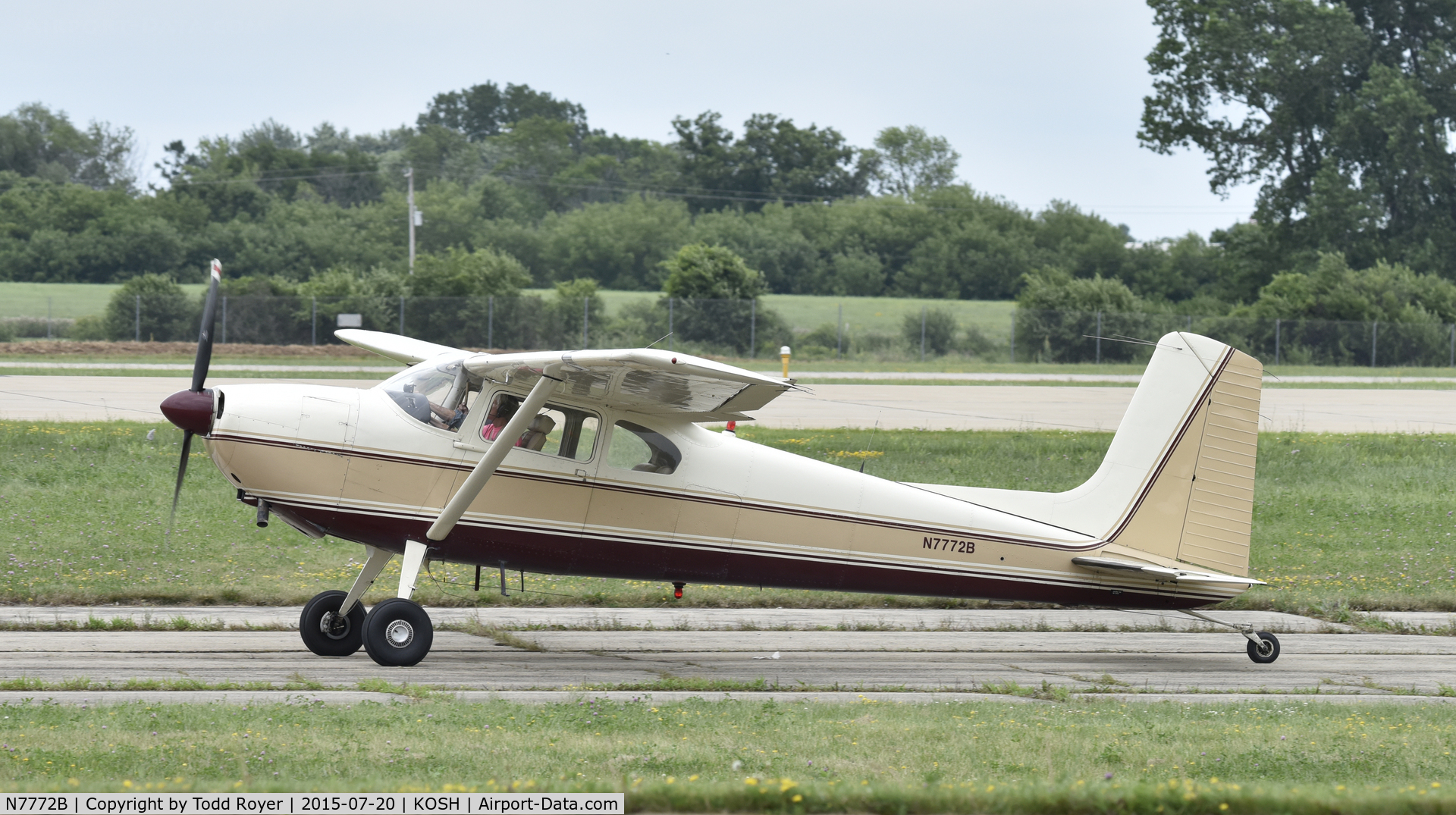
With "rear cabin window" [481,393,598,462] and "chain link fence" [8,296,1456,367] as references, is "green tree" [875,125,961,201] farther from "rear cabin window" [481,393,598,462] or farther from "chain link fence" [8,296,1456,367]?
"rear cabin window" [481,393,598,462]

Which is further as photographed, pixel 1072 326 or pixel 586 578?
pixel 1072 326

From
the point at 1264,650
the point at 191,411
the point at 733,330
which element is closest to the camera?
the point at 191,411

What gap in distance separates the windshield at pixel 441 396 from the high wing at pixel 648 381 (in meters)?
0.18

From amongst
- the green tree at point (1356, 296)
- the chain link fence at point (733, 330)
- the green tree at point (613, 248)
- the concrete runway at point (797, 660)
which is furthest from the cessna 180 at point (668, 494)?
the green tree at point (613, 248)

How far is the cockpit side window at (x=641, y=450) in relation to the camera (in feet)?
33.8

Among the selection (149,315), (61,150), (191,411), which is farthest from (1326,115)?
(61,150)

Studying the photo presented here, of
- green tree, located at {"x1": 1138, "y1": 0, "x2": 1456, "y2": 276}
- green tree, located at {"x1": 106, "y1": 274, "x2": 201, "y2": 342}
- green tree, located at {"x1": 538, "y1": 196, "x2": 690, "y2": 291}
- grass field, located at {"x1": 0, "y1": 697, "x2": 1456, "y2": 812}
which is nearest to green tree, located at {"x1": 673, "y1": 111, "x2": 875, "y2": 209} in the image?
green tree, located at {"x1": 538, "y1": 196, "x2": 690, "y2": 291}

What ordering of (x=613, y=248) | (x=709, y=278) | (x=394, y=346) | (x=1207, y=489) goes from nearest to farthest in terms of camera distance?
(x=1207, y=489) < (x=394, y=346) < (x=709, y=278) < (x=613, y=248)

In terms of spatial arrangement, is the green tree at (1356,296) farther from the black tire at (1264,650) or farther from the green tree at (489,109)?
the green tree at (489,109)

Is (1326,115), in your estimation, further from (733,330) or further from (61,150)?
(61,150)

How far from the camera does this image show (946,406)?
103ft

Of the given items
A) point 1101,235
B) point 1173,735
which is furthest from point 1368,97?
point 1173,735

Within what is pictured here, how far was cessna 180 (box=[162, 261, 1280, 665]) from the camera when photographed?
9711mm

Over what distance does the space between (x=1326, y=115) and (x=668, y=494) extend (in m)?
64.1
